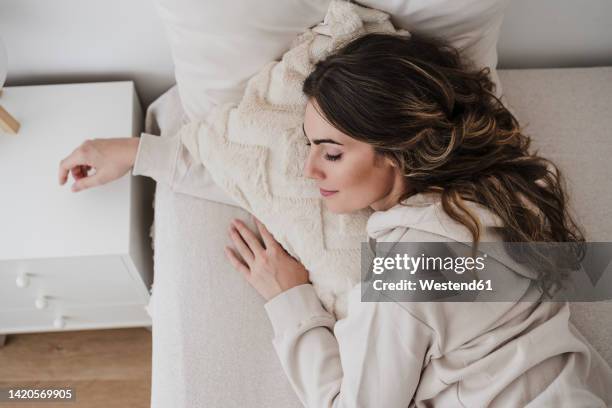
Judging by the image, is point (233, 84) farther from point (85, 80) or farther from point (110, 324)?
point (110, 324)

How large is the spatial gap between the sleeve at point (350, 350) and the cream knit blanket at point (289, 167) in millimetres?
64

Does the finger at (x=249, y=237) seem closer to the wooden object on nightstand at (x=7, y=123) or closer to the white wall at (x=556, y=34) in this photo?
the wooden object on nightstand at (x=7, y=123)

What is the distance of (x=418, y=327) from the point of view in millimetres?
780

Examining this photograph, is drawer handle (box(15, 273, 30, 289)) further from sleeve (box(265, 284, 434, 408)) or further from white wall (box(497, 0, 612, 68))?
white wall (box(497, 0, 612, 68))

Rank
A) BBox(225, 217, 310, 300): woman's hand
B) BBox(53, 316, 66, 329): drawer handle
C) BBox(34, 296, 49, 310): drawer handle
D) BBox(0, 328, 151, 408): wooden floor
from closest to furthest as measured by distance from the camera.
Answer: BBox(225, 217, 310, 300): woman's hand < BBox(34, 296, 49, 310): drawer handle < BBox(53, 316, 66, 329): drawer handle < BBox(0, 328, 151, 408): wooden floor

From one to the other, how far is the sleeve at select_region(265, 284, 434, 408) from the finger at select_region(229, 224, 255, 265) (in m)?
0.10

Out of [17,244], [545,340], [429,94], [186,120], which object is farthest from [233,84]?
[545,340]

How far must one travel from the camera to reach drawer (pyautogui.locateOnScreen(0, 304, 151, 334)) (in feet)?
4.27

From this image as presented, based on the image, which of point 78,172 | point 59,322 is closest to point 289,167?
point 78,172

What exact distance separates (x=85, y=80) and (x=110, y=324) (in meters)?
0.62

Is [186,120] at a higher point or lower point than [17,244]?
higher

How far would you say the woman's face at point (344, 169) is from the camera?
848mm

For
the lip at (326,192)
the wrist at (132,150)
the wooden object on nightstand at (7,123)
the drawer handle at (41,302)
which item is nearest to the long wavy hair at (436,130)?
the lip at (326,192)

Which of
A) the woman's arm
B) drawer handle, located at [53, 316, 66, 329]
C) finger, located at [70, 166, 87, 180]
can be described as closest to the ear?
the woman's arm
